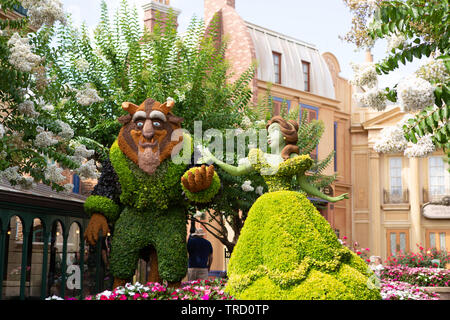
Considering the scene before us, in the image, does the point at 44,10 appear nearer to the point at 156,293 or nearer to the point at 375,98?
the point at 156,293

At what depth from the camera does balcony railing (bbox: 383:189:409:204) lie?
22.3m

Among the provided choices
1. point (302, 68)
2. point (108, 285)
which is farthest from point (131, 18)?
point (302, 68)

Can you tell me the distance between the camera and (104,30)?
9789 mm

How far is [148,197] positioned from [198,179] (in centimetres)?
83

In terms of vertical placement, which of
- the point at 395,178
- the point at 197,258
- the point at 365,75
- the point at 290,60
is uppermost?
the point at 290,60

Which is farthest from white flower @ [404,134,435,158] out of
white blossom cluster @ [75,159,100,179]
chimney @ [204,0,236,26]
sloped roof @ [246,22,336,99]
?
chimney @ [204,0,236,26]

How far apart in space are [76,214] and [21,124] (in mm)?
2147

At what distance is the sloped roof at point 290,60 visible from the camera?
19.4 meters

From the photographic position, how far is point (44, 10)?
5.91 meters

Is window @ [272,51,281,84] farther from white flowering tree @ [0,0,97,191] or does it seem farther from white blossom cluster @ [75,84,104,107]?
white flowering tree @ [0,0,97,191]

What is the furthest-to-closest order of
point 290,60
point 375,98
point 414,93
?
point 290,60
point 375,98
point 414,93

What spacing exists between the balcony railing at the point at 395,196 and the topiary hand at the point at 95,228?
17.4 metres

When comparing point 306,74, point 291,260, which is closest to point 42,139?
point 291,260
